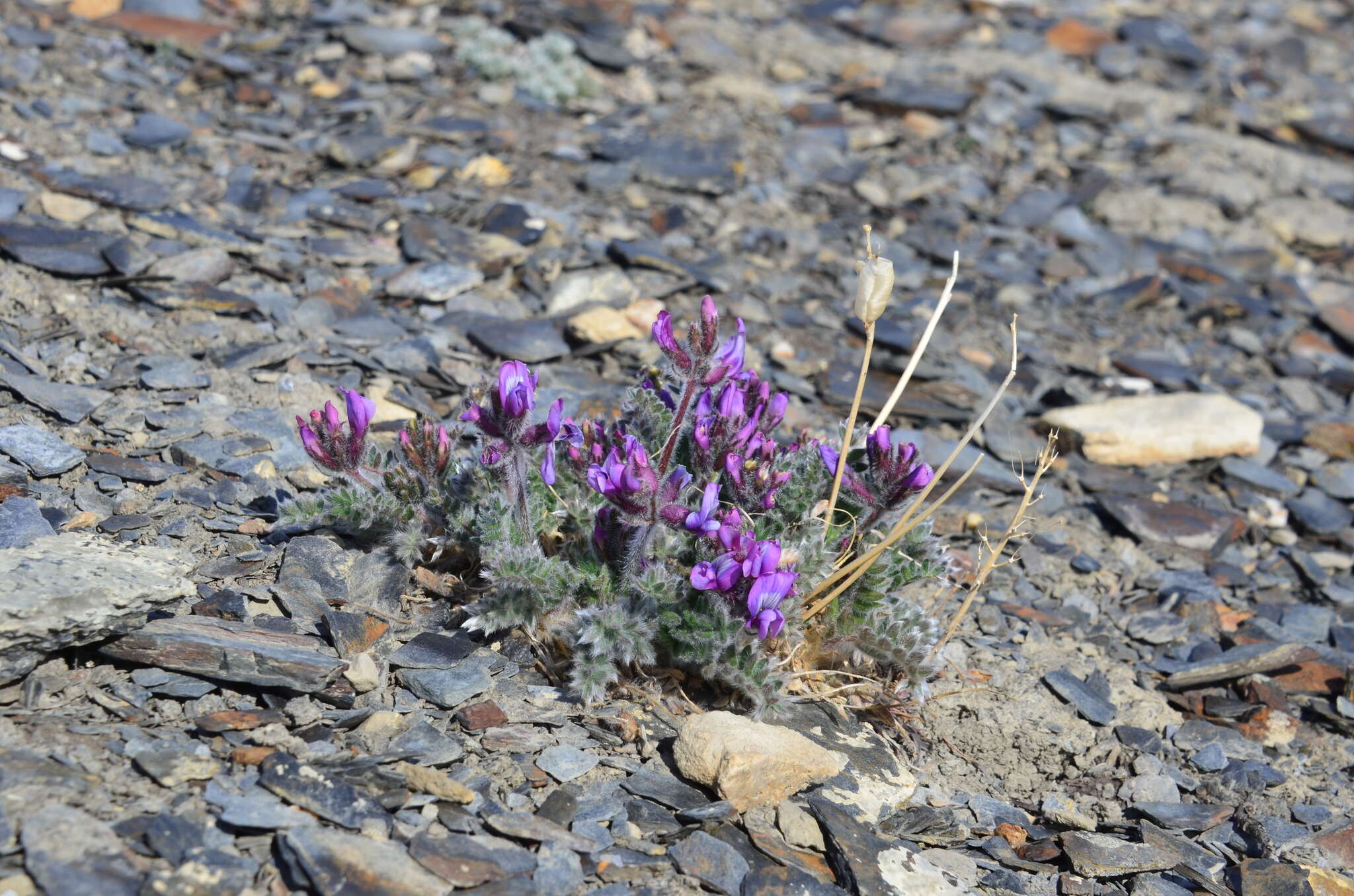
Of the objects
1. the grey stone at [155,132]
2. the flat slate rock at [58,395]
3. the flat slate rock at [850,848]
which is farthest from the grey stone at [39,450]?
the grey stone at [155,132]

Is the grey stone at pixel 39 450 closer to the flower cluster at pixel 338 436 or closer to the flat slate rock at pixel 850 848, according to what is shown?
the flower cluster at pixel 338 436

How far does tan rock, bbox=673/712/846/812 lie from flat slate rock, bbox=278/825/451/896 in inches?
34.4

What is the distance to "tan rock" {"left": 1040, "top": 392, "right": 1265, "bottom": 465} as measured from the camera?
243 inches

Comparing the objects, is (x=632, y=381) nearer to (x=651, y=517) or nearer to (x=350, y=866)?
(x=651, y=517)

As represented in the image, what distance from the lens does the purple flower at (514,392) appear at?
11.5 feet

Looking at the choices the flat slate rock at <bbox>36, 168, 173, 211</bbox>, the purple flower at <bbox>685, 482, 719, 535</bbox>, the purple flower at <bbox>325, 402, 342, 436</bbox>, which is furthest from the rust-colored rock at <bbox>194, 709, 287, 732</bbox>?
the flat slate rock at <bbox>36, 168, 173, 211</bbox>

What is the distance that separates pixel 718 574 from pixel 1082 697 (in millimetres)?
1890

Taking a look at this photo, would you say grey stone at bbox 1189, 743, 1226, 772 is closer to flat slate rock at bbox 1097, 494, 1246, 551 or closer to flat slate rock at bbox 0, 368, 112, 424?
flat slate rock at bbox 1097, 494, 1246, 551

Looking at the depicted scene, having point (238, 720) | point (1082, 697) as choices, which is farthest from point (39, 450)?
point (1082, 697)

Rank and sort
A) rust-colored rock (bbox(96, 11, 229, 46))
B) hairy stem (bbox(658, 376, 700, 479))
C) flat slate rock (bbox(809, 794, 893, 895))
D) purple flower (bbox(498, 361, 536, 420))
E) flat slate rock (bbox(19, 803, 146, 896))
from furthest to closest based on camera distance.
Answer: rust-colored rock (bbox(96, 11, 229, 46)) < hairy stem (bbox(658, 376, 700, 479)) < purple flower (bbox(498, 361, 536, 420)) < flat slate rock (bbox(809, 794, 893, 895)) < flat slate rock (bbox(19, 803, 146, 896))

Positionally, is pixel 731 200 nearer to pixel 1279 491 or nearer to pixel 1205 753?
pixel 1279 491

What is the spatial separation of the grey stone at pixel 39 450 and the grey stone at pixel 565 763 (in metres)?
2.17

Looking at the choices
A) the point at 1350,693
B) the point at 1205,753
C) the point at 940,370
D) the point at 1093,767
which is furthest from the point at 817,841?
the point at 940,370

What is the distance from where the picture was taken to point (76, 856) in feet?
8.73
